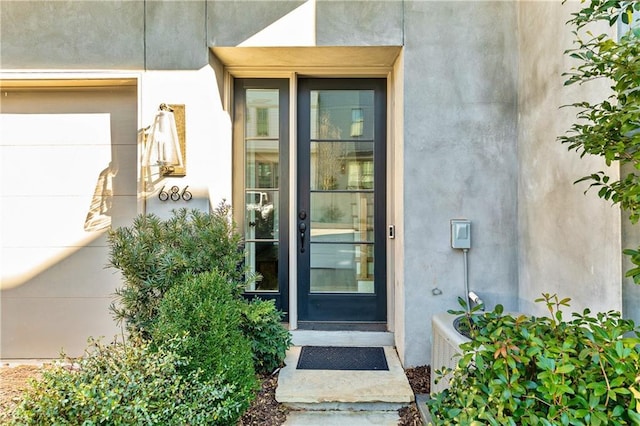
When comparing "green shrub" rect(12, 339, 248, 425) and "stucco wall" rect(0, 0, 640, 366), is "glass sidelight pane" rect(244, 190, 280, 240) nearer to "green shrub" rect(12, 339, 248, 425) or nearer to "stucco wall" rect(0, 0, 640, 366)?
"stucco wall" rect(0, 0, 640, 366)

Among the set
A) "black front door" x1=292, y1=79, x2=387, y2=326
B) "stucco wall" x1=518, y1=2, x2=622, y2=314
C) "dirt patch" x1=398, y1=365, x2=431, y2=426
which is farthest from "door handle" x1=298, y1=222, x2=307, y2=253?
"stucco wall" x1=518, y1=2, x2=622, y2=314

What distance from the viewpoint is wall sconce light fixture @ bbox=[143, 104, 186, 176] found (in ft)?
8.23

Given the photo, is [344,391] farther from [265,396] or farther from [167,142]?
[167,142]

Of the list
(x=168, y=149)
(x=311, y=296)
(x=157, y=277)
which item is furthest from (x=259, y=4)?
(x=311, y=296)

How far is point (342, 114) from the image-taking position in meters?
3.15

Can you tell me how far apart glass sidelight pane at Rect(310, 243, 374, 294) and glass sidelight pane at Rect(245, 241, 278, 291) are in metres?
0.36

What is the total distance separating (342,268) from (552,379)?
2.19m

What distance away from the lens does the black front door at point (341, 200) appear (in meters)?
3.13

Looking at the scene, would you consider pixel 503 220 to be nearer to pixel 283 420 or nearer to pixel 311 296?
pixel 311 296

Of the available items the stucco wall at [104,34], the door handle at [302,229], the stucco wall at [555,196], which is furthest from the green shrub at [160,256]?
the stucco wall at [555,196]

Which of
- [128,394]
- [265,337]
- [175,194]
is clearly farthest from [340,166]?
[128,394]

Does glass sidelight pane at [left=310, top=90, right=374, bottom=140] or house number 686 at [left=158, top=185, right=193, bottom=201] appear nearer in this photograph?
house number 686 at [left=158, top=185, right=193, bottom=201]

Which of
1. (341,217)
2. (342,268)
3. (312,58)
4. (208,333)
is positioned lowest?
(208,333)

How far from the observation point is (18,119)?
2885 mm
